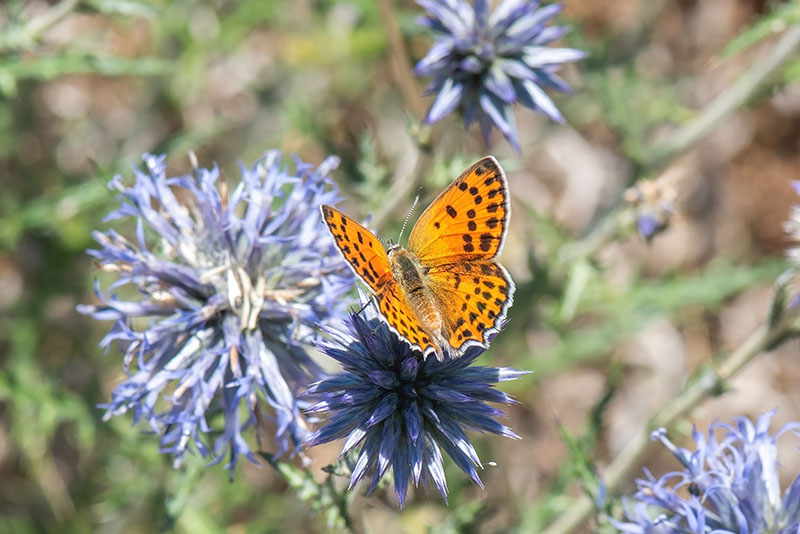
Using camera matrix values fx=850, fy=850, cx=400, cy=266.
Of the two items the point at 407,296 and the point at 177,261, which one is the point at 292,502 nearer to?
the point at 177,261

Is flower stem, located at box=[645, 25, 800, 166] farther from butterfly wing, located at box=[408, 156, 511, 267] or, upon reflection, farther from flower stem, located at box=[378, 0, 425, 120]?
butterfly wing, located at box=[408, 156, 511, 267]

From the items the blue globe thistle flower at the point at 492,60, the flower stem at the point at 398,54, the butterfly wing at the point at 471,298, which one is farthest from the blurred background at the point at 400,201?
the butterfly wing at the point at 471,298

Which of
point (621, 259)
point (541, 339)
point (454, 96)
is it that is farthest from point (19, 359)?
point (621, 259)

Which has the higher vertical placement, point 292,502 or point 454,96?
point 454,96

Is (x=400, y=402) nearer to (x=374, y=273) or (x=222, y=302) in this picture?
(x=374, y=273)

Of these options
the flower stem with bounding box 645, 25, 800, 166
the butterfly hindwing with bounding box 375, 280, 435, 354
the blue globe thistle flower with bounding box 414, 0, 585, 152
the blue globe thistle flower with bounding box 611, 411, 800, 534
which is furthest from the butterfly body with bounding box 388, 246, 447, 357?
the flower stem with bounding box 645, 25, 800, 166

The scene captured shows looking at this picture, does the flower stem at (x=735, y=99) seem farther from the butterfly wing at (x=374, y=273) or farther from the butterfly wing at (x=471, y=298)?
the butterfly wing at (x=374, y=273)

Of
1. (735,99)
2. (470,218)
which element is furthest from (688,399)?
(735,99)
